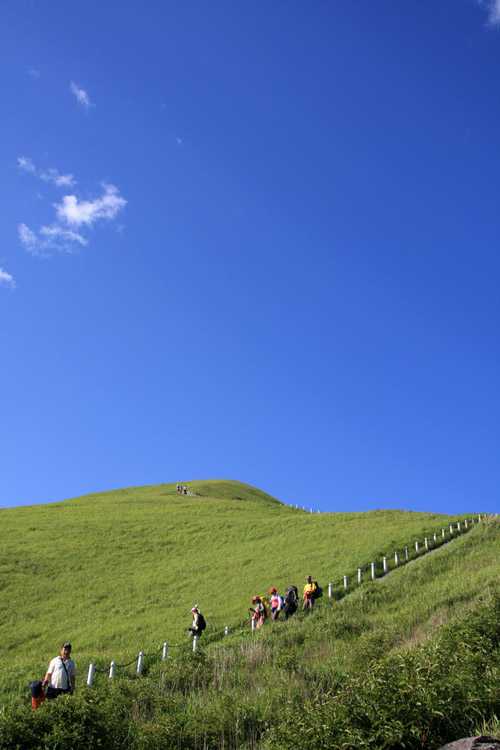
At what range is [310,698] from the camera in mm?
12047

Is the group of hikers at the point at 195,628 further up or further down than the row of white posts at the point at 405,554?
further down

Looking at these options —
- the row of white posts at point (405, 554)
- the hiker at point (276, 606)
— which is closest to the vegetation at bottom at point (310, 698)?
the hiker at point (276, 606)

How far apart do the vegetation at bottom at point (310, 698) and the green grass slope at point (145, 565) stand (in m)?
7.74

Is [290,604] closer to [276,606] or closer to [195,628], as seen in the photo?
[276,606]

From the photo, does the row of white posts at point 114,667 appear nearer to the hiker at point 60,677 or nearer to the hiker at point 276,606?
the hiker at point 60,677

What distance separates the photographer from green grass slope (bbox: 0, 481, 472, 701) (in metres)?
28.0

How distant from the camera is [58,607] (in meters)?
34.1

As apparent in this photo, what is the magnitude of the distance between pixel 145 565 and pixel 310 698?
33953 mm

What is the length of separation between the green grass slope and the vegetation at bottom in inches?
305

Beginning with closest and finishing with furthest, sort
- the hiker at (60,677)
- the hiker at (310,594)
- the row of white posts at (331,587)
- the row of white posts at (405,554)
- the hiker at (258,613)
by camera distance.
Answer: the hiker at (60,677) < the row of white posts at (331,587) < the hiker at (258,613) < the hiker at (310,594) < the row of white posts at (405,554)

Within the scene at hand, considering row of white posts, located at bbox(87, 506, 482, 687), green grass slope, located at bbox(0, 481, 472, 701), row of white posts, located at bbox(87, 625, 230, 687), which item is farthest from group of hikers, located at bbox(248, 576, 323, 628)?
row of white posts, located at bbox(87, 625, 230, 687)

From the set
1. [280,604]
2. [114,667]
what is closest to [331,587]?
[280,604]

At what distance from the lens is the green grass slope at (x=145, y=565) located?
91.7 ft

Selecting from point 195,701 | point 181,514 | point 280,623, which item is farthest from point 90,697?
point 181,514
